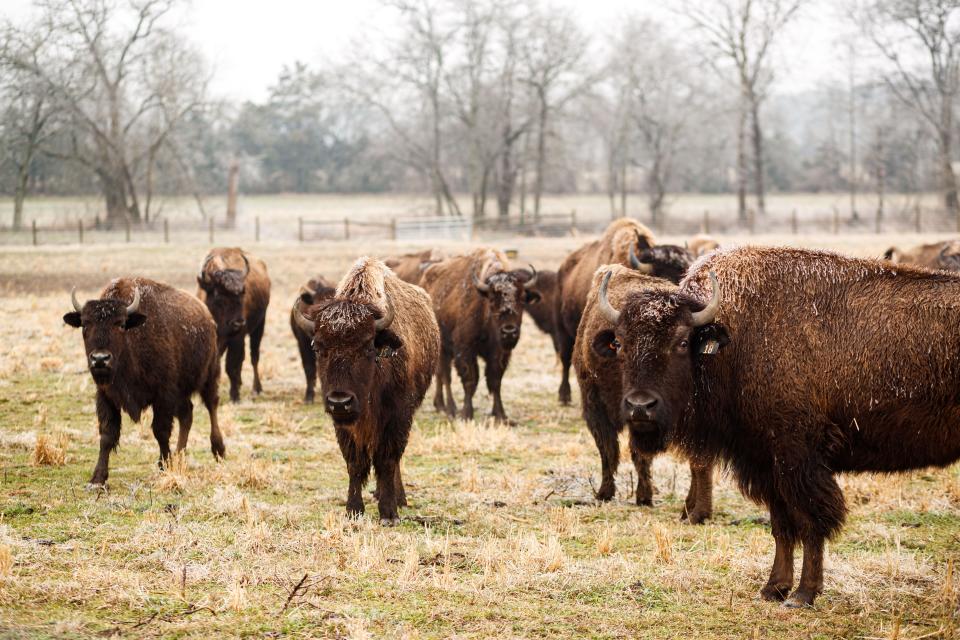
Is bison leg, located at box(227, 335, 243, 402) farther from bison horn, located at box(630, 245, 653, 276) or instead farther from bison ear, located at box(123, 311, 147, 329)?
bison horn, located at box(630, 245, 653, 276)

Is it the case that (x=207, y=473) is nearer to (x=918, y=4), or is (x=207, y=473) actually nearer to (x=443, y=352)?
(x=443, y=352)

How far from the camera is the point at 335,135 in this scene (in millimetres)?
74562

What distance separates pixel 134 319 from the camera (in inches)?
369

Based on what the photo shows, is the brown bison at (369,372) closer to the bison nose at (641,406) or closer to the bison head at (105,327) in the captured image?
the bison head at (105,327)

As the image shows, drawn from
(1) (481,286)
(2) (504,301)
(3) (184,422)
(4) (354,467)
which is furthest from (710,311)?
(1) (481,286)

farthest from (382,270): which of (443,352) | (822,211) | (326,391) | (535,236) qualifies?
(822,211)

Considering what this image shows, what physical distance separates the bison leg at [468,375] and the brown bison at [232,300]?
3.14 metres

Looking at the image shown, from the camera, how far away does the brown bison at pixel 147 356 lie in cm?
920

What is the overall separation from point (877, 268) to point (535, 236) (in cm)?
4265

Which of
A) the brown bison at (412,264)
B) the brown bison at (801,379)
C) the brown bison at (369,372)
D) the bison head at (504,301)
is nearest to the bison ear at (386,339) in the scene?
the brown bison at (369,372)

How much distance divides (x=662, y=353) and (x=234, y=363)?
941cm

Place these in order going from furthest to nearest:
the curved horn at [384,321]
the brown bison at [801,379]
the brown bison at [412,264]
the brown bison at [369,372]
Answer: the brown bison at [412,264] < the curved horn at [384,321] < the brown bison at [369,372] < the brown bison at [801,379]

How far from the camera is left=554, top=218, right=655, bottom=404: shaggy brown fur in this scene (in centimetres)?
1278

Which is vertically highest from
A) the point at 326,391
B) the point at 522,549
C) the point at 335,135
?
the point at 335,135
